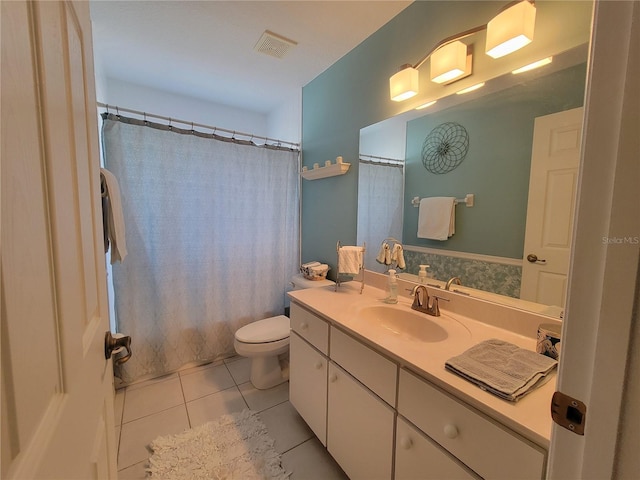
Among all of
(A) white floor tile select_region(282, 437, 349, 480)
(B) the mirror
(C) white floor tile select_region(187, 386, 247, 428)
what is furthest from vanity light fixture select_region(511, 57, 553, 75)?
(C) white floor tile select_region(187, 386, 247, 428)

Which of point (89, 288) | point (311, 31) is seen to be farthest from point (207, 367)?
point (311, 31)

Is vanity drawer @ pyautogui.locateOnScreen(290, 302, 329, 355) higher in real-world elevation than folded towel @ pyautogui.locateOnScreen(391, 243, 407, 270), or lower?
lower

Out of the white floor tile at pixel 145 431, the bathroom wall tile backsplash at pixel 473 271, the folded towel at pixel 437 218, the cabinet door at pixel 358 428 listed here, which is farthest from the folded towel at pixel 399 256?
the white floor tile at pixel 145 431

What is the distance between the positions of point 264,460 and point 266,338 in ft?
2.25

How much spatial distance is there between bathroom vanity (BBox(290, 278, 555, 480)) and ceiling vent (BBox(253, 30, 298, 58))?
5.44 ft

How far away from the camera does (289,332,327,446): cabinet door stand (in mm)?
1359

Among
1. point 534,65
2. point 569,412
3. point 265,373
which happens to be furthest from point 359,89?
point 265,373

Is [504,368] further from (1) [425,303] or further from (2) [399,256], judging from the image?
(2) [399,256]

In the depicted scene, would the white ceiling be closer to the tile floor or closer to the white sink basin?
the white sink basin

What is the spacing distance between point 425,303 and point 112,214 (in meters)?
1.65

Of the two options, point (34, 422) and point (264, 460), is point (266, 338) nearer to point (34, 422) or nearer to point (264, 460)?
point (264, 460)

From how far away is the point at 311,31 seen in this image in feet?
5.54

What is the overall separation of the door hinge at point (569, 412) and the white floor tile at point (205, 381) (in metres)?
2.06

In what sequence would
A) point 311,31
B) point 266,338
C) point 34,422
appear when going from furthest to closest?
point 266,338 → point 311,31 → point 34,422
